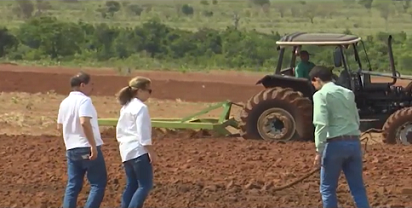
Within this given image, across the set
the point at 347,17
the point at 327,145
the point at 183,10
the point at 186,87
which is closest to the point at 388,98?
the point at 327,145

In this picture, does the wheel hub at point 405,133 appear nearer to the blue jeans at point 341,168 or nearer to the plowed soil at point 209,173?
the plowed soil at point 209,173

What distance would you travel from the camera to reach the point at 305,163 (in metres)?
13.0

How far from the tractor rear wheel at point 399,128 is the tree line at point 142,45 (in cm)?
3217

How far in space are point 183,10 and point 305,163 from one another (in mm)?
90313

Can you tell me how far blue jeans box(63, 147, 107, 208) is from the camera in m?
9.02

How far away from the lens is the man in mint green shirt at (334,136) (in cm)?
878

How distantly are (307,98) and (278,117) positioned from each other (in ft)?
1.99

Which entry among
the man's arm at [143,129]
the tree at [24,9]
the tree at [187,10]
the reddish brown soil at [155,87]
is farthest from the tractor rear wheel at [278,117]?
the tree at [187,10]

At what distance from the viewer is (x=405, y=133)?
15.4 metres

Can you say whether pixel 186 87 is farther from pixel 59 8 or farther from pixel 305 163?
pixel 59 8

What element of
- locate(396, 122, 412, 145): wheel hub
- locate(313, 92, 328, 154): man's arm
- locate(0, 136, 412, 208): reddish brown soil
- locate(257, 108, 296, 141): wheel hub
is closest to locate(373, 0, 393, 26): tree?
locate(257, 108, 296, 141): wheel hub

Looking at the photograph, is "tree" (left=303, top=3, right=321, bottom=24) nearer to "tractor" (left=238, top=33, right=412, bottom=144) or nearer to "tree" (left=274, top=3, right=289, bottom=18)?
"tree" (left=274, top=3, right=289, bottom=18)

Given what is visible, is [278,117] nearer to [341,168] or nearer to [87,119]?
[341,168]

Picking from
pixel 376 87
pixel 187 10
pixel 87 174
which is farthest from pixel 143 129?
pixel 187 10
